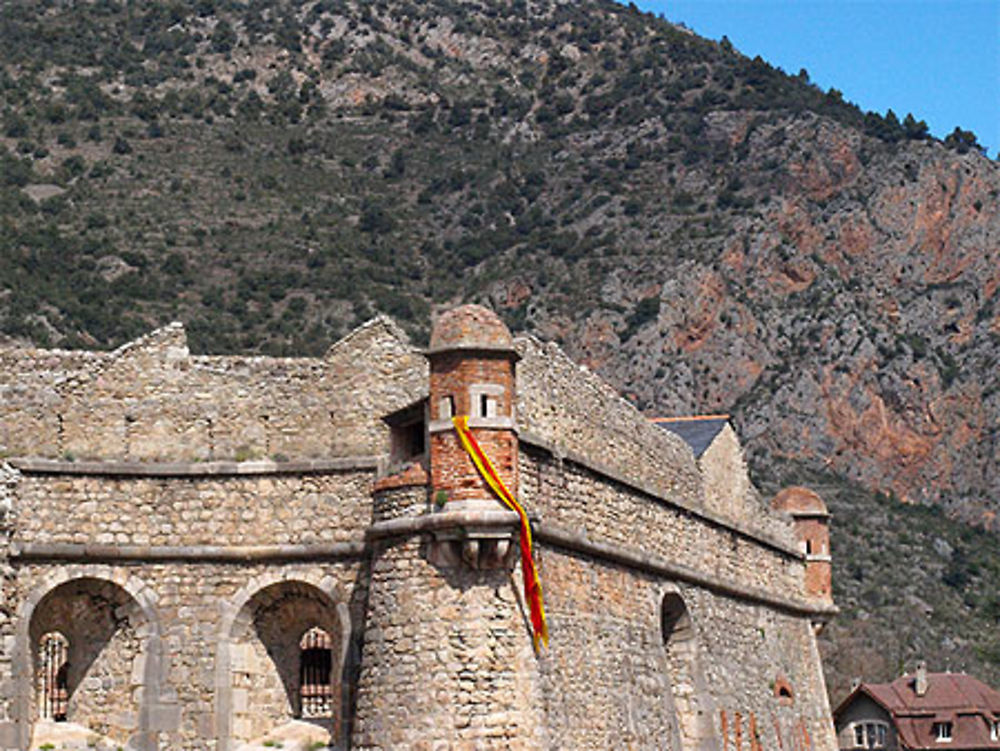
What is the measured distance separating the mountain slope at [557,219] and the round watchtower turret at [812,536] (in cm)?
3688

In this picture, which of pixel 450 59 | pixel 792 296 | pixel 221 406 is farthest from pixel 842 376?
pixel 221 406

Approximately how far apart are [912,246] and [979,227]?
4.94m

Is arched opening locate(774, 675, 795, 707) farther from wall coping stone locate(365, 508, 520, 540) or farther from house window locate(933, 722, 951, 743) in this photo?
house window locate(933, 722, 951, 743)

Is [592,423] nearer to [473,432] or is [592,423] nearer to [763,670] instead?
[473,432]

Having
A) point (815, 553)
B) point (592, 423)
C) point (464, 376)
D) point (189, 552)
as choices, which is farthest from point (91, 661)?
point (815, 553)

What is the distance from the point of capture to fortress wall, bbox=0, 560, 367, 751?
2394cm

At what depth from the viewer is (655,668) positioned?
95.2ft

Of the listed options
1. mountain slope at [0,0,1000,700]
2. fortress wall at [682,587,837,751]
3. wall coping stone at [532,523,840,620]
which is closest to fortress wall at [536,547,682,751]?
wall coping stone at [532,523,840,620]

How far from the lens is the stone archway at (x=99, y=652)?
78.2 ft

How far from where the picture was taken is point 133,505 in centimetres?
2456

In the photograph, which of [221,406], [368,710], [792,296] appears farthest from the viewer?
[792,296]

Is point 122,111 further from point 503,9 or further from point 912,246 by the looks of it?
point 912,246

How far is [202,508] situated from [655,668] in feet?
28.2

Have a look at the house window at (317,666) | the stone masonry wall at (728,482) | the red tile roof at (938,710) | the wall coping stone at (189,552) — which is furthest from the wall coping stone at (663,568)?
the red tile roof at (938,710)
